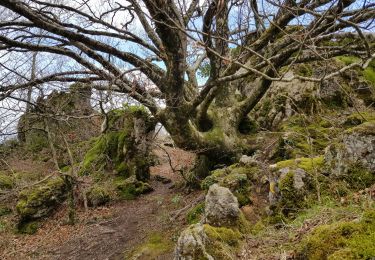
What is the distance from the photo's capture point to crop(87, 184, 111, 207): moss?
34.9 feet

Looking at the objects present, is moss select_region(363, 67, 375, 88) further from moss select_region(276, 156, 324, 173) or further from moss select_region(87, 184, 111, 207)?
moss select_region(87, 184, 111, 207)

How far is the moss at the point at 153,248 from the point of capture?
6105 mm

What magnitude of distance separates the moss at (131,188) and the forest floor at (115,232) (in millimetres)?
262

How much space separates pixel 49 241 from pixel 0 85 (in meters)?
4.16

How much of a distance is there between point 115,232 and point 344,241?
6.94m

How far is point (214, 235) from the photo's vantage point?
12.2 feet

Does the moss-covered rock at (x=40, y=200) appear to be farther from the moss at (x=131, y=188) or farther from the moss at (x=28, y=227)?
the moss at (x=131, y=188)

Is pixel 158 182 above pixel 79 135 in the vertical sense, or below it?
below

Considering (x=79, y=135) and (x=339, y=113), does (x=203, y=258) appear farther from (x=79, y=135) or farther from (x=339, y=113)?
(x=79, y=135)

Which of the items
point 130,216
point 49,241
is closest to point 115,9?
point 130,216

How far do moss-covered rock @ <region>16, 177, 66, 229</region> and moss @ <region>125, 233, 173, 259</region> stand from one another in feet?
15.9

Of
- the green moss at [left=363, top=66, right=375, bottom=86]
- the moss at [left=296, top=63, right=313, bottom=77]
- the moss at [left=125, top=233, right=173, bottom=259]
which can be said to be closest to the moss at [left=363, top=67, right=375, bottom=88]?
the green moss at [left=363, top=66, right=375, bottom=86]

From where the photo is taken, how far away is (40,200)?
407 inches

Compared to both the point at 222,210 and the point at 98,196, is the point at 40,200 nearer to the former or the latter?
the point at 98,196
